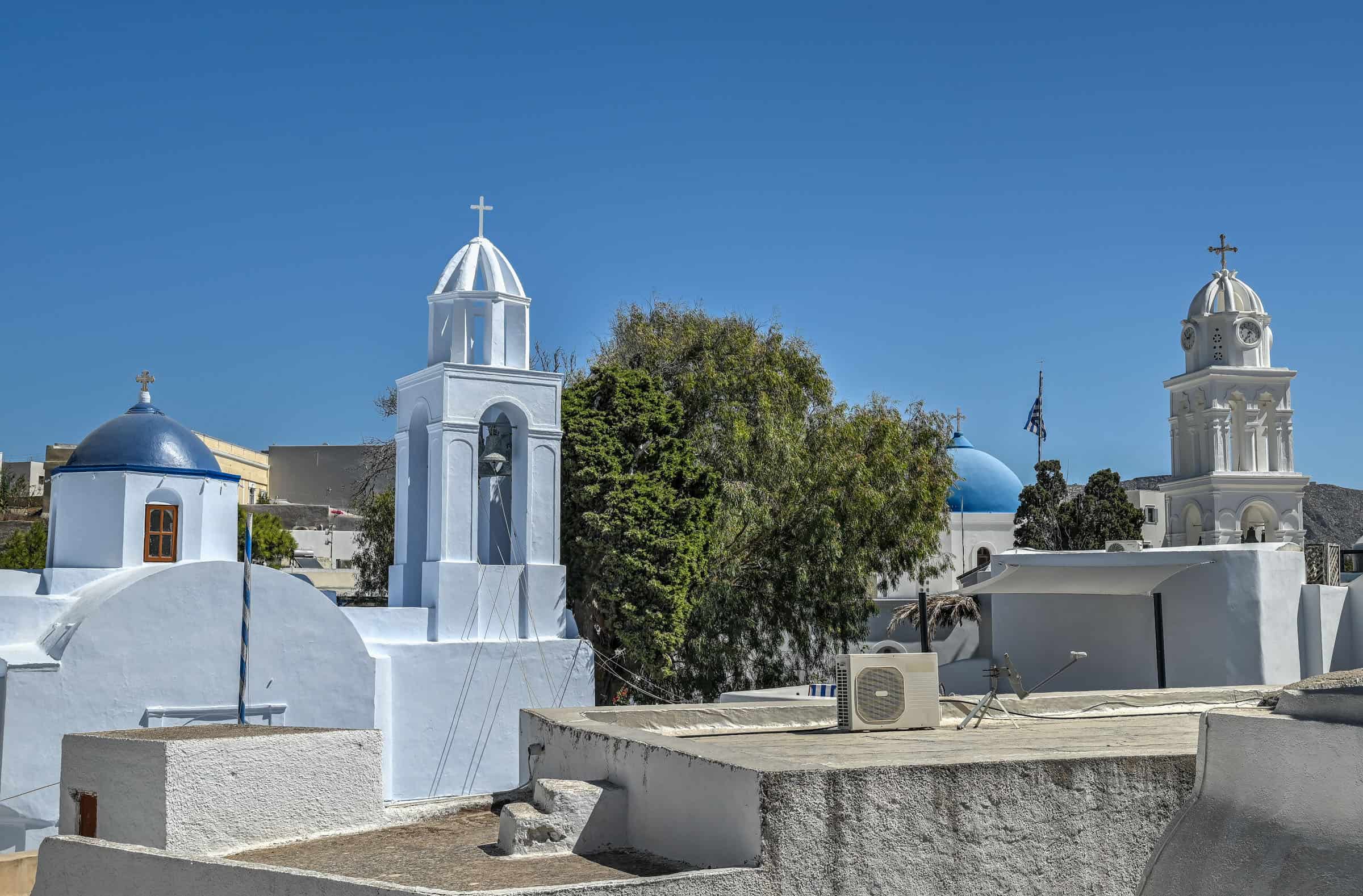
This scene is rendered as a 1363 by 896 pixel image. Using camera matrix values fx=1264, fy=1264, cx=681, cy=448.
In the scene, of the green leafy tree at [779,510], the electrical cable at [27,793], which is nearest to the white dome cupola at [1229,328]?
the green leafy tree at [779,510]

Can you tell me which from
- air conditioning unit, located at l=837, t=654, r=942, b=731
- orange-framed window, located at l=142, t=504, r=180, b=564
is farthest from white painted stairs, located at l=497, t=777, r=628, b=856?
orange-framed window, located at l=142, t=504, r=180, b=564

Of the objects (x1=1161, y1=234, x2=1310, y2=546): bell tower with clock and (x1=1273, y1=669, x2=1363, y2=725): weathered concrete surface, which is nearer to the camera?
(x1=1273, y1=669, x2=1363, y2=725): weathered concrete surface

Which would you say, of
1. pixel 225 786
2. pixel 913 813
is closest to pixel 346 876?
pixel 225 786

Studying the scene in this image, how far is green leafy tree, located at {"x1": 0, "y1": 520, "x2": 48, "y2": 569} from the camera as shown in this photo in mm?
31719

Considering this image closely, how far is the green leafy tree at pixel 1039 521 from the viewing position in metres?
34.4

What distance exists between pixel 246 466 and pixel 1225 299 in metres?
40.0

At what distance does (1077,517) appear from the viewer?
35.4 meters

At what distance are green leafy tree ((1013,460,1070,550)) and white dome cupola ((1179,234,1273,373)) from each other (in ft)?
26.1

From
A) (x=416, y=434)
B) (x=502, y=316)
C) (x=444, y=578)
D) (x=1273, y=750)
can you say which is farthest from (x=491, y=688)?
(x=1273, y=750)

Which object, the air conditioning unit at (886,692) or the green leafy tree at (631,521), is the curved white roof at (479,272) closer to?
the green leafy tree at (631,521)

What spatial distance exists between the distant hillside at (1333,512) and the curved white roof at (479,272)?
2981cm

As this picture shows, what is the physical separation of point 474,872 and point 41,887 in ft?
9.85

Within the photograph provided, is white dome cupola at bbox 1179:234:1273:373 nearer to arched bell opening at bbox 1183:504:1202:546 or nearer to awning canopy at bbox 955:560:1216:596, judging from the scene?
arched bell opening at bbox 1183:504:1202:546

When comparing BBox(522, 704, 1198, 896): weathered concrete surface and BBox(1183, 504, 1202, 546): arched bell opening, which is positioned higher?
BBox(1183, 504, 1202, 546): arched bell opening
